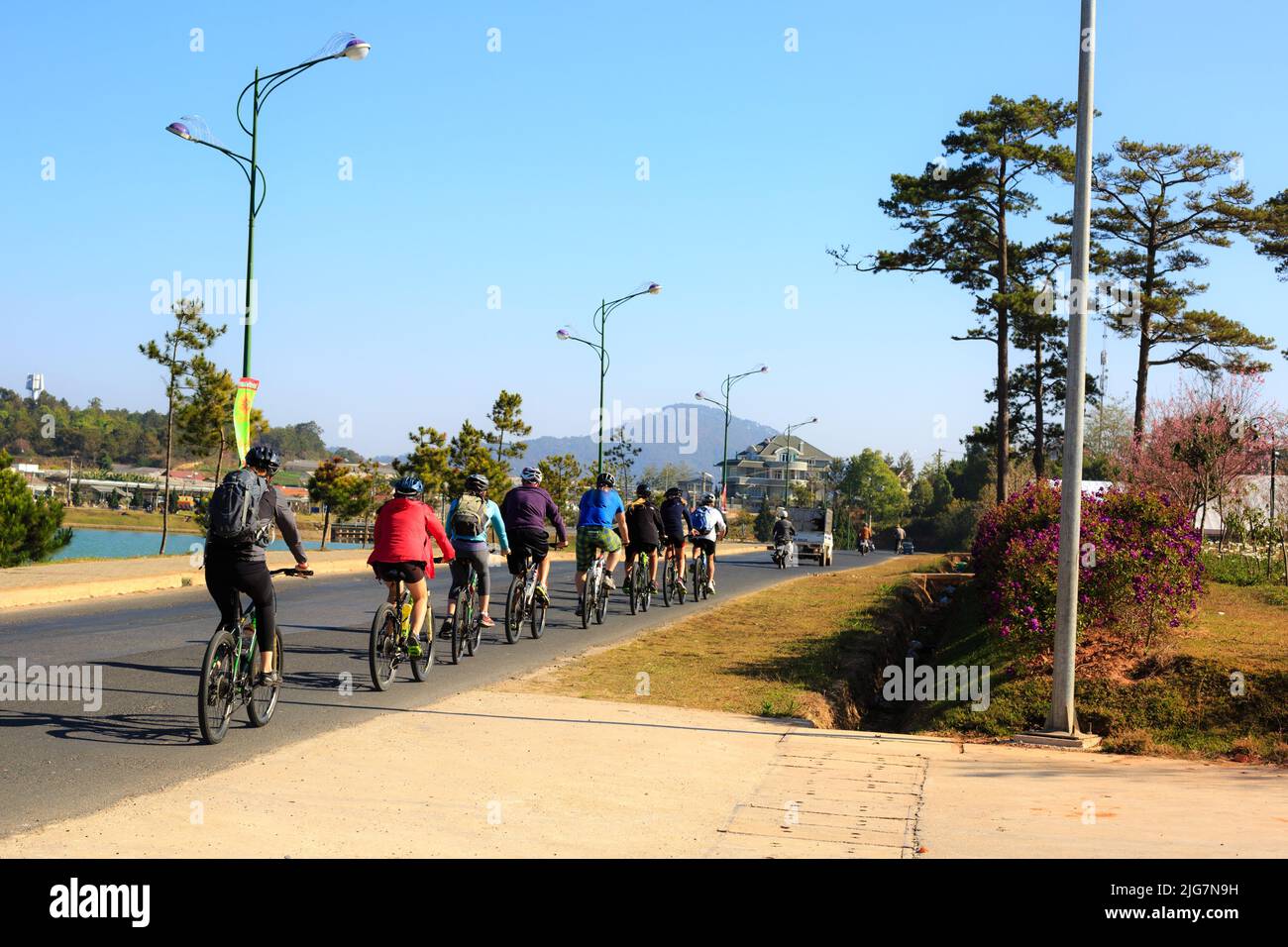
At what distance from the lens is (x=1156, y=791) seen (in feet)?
24.9

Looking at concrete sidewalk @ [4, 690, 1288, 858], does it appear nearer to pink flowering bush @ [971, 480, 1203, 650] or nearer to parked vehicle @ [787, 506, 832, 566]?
pink flowering bush @ [971, 480, 1203, 650]

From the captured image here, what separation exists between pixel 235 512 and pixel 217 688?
1.23 meters

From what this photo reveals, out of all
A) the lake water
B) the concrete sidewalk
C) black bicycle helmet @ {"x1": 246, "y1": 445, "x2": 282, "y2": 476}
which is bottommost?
the lake water

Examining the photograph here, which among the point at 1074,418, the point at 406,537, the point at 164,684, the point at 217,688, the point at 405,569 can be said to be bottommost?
the point at 164,684

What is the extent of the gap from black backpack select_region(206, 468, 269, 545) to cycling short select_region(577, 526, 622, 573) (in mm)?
8932

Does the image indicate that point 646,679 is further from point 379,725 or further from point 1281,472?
point 1281,472

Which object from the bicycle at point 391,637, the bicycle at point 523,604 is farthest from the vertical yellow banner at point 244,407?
the bicycle at point 391,637

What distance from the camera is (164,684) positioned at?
10906 mm

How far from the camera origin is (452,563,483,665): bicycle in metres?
13.2

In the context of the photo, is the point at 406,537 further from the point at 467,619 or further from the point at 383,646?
the point at 467,619

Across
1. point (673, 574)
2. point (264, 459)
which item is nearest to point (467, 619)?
point (264, 459)

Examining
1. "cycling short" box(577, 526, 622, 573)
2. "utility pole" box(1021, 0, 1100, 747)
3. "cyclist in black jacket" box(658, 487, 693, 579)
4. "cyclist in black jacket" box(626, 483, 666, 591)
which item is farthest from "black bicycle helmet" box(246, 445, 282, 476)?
"cyclist in black jacket" box(658, 487, 693, 579)

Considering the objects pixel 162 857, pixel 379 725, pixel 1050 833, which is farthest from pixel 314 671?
pixel 1050 833
